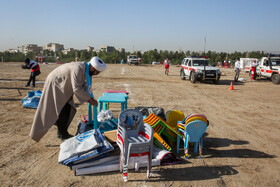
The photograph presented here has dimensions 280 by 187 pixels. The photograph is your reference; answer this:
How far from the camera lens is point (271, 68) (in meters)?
17.1

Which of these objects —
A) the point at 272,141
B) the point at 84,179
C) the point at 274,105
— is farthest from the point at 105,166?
the point at 274,105

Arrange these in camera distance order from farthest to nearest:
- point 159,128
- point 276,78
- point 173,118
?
point 276,78 < point 173,118 < point 159,128

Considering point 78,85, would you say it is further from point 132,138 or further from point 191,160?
point 191,160

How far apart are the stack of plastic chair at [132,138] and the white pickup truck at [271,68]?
16195 millimetres

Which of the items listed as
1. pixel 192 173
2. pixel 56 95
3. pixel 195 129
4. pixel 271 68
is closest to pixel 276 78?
pixel 271 68

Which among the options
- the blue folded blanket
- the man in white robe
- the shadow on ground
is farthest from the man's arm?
the blue folded blanket

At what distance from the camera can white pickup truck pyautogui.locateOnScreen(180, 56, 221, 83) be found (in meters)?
15.8

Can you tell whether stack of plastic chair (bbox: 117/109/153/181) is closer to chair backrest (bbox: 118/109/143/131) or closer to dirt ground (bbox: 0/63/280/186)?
chair backrest (bbox: 118/109/143/131)

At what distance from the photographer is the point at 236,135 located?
228 inches

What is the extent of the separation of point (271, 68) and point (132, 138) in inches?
666

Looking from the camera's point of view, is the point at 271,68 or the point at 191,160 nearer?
the point at 191,160

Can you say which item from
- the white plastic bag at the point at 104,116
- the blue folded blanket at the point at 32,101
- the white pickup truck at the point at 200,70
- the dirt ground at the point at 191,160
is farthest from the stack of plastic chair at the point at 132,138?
the white pickup truck at the point at 200,70

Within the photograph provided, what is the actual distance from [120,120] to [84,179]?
1101 millimetres

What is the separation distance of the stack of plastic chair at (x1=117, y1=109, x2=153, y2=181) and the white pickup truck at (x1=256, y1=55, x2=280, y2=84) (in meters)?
16.2
